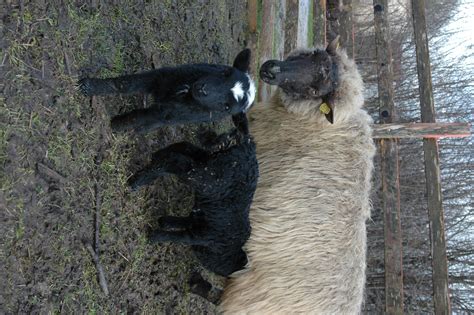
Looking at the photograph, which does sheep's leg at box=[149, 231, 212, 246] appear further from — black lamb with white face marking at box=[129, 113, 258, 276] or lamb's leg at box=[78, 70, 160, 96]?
lamb's leg at box=[78, 70, 160, 96]

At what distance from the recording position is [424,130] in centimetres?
659

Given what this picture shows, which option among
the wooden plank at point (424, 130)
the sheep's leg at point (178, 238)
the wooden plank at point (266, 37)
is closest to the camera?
the sheep's leg at point (178, 238)

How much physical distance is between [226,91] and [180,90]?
0.34 metres

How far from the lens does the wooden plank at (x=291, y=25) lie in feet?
23.3

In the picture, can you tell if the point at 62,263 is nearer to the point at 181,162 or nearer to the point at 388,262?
the point at 181,162

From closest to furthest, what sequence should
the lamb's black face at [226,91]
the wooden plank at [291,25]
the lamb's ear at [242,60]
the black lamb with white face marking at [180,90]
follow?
the lamb's black face at [226,91], the black lamb with white face marking at [180,90], the lamb's ear at [242,60], the wooden plank at [291,25]

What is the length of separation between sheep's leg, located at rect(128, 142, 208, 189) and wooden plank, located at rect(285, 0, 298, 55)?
381 centimetres

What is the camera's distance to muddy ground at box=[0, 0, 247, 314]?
282 cm

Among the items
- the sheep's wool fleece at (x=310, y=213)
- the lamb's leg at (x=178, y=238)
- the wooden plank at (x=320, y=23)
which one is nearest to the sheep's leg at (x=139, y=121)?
the lamb's leg at (x=178, y=238)

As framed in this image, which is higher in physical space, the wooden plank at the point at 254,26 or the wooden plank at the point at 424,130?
the wooden plank at the point at 254,26

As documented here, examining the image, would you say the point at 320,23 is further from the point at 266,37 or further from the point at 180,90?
the point at 180,90

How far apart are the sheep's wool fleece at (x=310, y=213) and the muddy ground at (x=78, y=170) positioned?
0.77m

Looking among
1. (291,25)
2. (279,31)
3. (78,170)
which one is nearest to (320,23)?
(291,25)

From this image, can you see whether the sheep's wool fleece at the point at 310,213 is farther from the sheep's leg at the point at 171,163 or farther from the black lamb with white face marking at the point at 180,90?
the black lamb with white face marking at the point at 180,90
